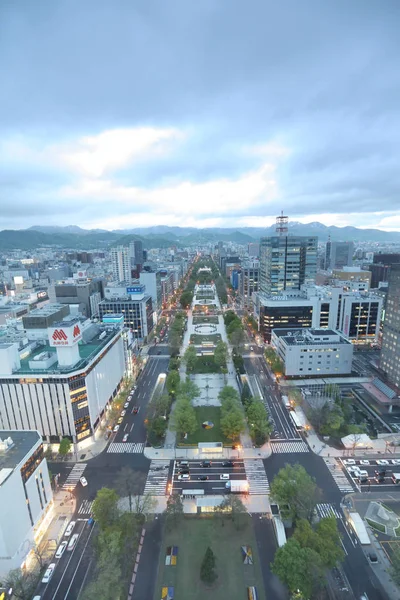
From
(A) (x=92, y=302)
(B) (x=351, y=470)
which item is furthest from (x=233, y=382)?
→ (A) (x=92, y=302)

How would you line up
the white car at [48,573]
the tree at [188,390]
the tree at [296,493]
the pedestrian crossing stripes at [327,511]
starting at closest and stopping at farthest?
the white car at [48,573], the tree at [296,493], the pedestrian crossing stripes at [327,511], the tree at [188,390]

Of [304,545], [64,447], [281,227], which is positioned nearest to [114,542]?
[304,545]

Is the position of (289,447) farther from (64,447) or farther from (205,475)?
Result: (64,447)

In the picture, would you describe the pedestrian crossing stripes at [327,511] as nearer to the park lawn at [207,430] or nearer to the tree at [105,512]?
the park lawn at [207,430]

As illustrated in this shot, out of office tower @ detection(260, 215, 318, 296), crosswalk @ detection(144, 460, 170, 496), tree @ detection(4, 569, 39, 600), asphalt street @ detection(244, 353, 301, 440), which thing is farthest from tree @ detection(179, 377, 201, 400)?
office tower @ detection(260, 215, 318, 296)

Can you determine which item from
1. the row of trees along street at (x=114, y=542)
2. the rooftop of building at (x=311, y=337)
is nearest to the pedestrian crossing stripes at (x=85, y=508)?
the row of trees along street at (x=114, y=542)
